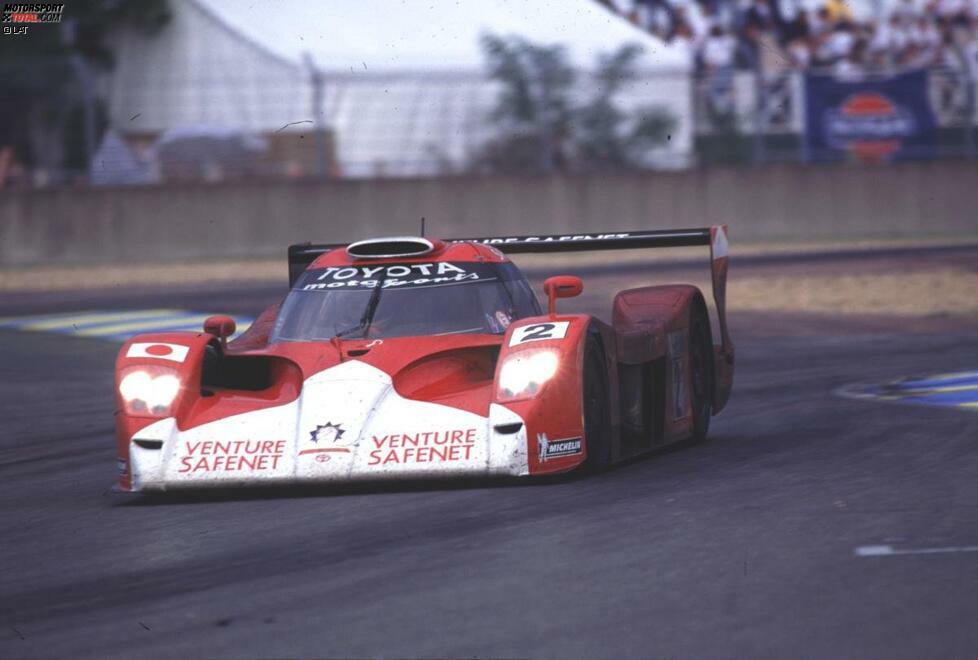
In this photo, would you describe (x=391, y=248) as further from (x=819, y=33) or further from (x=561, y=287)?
(x=819, y=33)

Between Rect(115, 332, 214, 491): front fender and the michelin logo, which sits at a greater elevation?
Rect(115, 332, 214, 491): front fender

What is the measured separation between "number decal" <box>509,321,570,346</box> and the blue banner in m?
19.4

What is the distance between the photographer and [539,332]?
732 cm

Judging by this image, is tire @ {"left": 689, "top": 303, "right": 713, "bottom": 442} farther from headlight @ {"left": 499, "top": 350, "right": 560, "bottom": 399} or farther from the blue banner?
the blue banner

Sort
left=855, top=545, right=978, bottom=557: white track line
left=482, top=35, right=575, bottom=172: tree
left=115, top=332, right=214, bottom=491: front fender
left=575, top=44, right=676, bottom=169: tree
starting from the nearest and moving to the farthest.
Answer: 1. left=855, top=545, right=978, bottom=557: white track line
2. left=115, top=332, right=214, bottom=491: front fender
3. left=482, top=35, right=575, bottom=172: tree
4. left=575, top=44, right=676, bottom=169: tree

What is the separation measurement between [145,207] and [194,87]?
2.75m

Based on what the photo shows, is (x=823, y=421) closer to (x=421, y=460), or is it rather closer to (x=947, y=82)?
(x=421, y=460)

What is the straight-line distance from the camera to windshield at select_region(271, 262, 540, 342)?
7.82 m

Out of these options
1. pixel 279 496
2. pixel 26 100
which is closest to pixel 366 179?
pixel 26 100

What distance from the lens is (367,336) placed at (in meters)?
7.74

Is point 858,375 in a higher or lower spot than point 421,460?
lower

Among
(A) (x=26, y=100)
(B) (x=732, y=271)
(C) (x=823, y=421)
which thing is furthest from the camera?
(A) (x=26, y=100)

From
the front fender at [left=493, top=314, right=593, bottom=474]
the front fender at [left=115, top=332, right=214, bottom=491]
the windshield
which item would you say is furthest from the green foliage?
the front fender at [left=493, top=314, right=593, bottom=474]

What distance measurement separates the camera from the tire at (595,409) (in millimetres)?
7266
